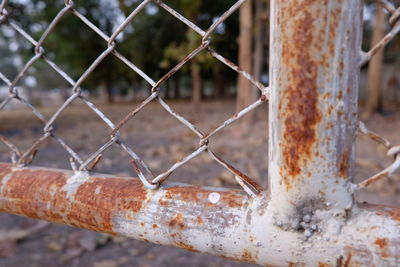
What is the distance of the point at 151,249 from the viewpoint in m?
1.58

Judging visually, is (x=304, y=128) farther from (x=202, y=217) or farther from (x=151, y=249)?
(x=151, y=249)

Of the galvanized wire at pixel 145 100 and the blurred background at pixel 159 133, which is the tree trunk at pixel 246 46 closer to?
the blurred background at pixel 159 133

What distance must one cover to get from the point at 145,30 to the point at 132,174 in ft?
32.1

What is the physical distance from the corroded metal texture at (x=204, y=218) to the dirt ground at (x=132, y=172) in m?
1.04

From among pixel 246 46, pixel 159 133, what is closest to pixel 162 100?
pixel 246 46

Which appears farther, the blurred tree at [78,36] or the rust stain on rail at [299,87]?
the blurred tree at [78,36]

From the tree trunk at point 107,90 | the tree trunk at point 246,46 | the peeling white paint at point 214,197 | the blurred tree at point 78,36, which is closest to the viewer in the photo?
the peeling white paint at point 214,197

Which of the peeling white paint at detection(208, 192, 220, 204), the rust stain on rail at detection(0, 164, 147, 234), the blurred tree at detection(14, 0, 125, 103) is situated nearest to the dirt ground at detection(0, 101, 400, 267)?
the rust stain on rail at detection(0, 164, 147, 234)

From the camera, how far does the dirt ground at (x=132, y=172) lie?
4.91 feet

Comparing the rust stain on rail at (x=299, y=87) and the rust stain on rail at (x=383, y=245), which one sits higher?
the rust stain on rail at (x=299, y=87)

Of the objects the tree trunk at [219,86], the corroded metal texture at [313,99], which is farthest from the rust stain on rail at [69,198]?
the tree trunk at [219,86]

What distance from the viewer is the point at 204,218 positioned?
445mm

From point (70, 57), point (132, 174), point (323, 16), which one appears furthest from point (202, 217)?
point (70, 57)

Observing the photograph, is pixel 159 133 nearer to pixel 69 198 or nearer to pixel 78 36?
pixel 69 198
